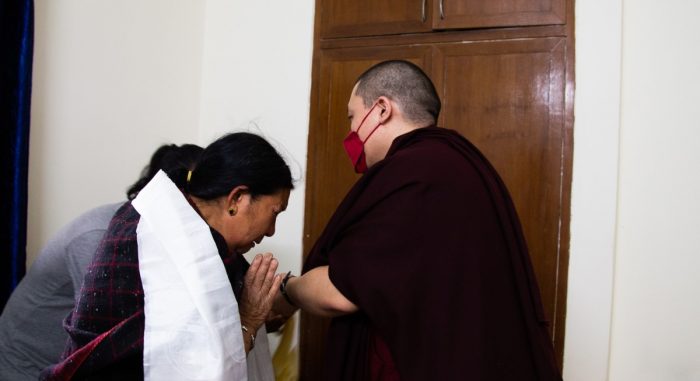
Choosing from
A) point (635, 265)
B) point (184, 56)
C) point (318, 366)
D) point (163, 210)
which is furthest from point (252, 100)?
point (635, 265)

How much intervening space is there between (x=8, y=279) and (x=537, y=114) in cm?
183

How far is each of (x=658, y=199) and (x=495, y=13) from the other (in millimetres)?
888

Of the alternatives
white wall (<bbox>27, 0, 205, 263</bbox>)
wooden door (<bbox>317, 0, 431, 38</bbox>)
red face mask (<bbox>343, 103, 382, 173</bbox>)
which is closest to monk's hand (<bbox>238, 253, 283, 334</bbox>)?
red face mask (<bbox>343, 103, 382, 173</bbox>)

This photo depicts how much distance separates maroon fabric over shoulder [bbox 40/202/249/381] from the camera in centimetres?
98

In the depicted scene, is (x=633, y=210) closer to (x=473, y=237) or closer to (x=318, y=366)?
(x=473, y=237)

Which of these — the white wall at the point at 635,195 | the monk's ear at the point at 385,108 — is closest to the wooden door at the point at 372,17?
the white wall at the point at 635,195

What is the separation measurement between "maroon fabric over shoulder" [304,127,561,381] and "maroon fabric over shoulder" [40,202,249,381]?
1.28 feet

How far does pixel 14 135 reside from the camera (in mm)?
1669

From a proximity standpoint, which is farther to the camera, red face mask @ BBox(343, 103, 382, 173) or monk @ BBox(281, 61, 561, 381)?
red face mask @ BBox(343, 103, 382, 173)

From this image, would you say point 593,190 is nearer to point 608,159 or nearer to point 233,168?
point 608,159

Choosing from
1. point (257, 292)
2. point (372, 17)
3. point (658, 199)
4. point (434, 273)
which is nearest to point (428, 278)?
point (434, 273)

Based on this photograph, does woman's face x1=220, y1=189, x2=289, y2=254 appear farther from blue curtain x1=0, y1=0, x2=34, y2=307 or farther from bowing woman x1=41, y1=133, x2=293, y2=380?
blue curtain x1=0, y1=0, x2=34, y2=307

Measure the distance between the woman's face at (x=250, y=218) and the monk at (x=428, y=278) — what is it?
14 centimetres

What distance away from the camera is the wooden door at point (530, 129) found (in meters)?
2.03
